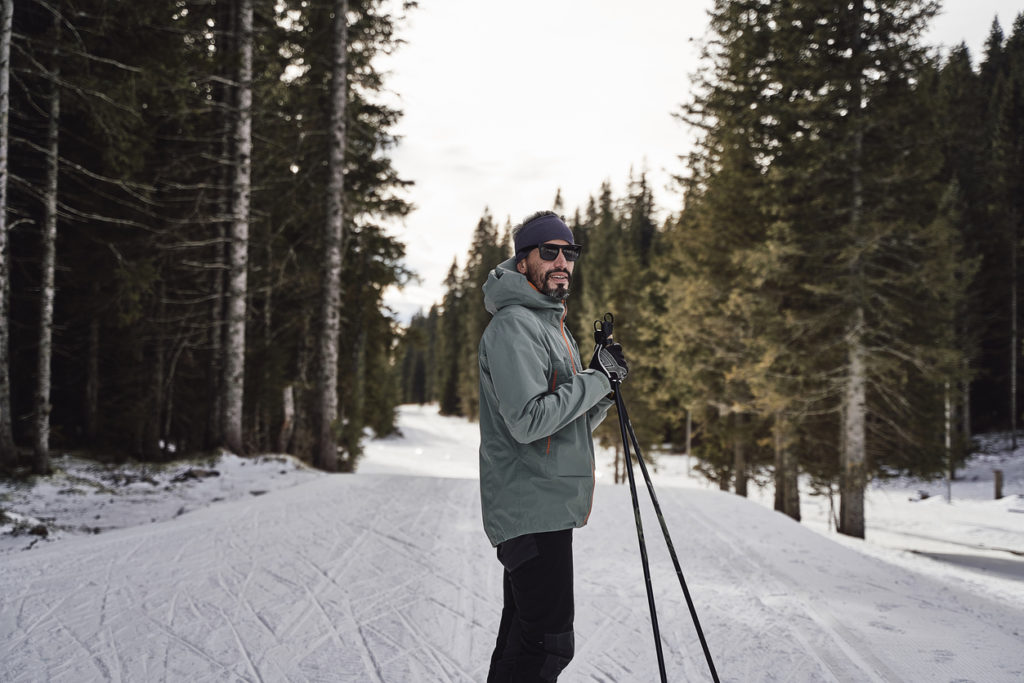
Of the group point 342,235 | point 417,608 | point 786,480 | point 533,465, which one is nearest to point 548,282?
point 533,465

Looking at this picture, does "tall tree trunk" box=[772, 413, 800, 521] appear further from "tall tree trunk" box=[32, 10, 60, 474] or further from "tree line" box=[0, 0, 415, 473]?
"tall tree trunk" box=[32, 10, 60, 474]

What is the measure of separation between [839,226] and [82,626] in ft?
41.9

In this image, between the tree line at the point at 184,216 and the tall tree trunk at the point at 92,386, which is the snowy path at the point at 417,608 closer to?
the tree line at the point at 184,216

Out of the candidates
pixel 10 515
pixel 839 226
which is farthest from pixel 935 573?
pixel 10 515

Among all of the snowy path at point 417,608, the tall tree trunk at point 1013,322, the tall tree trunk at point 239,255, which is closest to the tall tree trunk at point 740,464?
the snowy path at point 417,608

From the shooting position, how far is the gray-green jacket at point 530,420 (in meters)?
2.15

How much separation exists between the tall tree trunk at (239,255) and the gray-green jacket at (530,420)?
1070 cm

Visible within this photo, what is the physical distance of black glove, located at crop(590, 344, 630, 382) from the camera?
2477 millimetres

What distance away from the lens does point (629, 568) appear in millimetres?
5902

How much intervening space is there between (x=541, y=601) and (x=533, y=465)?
0.52 m

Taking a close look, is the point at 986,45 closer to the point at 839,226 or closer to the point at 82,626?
the point at 839,226

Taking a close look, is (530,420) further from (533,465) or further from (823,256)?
(823,256)

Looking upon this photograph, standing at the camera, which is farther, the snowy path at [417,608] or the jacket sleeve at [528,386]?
the snowy path at [417,608]

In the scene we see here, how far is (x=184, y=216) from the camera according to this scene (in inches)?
551
